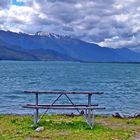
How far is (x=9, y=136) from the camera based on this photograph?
1662 cm

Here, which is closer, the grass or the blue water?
the grass

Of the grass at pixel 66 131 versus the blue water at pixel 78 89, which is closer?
the grass at pixel 66 131

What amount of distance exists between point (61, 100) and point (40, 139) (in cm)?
Result: 3322

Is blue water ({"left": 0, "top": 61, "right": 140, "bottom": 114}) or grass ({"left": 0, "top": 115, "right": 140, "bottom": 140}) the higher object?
grass ({"left": 0, "top": 115, "right": 140, "bottom": 140})

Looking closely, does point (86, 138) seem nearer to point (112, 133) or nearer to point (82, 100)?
point (112, 133)

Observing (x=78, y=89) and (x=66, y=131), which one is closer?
(x=66, y=131)

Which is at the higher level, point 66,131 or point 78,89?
point 66,131

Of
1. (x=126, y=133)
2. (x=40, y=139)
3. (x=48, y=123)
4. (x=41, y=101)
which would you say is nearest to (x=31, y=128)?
(x=48, y=123)

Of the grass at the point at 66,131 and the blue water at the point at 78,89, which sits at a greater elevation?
the grass at the point at 66,131

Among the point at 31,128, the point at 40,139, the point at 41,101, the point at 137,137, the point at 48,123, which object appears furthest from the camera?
the point at 41,101

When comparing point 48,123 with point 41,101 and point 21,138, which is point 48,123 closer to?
point 21,138

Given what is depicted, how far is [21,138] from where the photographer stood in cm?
1627

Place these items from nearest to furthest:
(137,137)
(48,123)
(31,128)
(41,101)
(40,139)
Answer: (40,139) → (137,137) → (31,128) → (48,123) → (41,101)

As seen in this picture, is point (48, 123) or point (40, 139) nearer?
point (40, 139)
